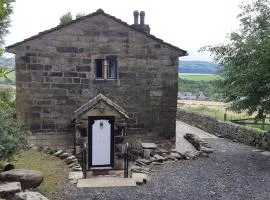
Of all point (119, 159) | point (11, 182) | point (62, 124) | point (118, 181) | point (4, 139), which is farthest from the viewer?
point (62, 124)

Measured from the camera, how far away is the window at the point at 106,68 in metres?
19.6

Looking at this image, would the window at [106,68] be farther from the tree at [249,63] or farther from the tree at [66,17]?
the tree at [66,17]

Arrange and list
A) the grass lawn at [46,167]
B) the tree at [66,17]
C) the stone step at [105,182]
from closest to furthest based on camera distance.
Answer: the grass lawn at [46,167] → the stone step at [105,182] → the tree at [66,17]

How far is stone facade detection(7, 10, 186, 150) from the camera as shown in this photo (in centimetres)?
1900

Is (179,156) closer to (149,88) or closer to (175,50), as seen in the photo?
(149,88)

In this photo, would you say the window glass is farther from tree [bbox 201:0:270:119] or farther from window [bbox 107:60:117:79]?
tree [bbox 201:0:270:119]

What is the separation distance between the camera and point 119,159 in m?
18.2

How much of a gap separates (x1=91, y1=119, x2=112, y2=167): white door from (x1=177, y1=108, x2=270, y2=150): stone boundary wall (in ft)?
29.8

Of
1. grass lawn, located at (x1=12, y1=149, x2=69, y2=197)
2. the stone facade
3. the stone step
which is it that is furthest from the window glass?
the stone step

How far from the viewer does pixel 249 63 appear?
59.7 feet

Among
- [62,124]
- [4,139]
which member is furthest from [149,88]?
[4,139]

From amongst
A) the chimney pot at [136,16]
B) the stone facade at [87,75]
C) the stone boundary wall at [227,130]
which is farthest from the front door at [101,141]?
the stone boundary wall at [227,130]

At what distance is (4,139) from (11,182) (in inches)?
61.7

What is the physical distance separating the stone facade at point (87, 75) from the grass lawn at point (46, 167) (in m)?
1.82
